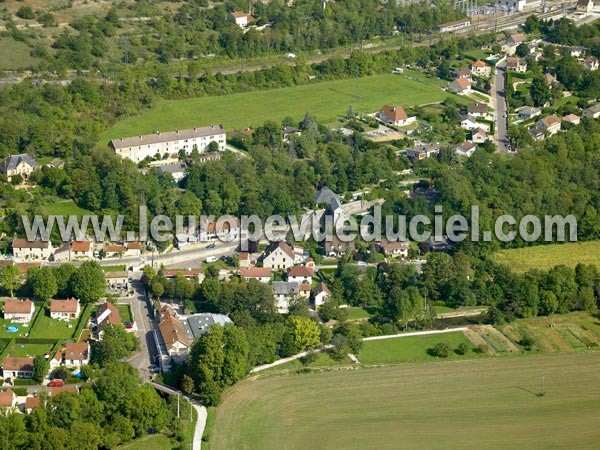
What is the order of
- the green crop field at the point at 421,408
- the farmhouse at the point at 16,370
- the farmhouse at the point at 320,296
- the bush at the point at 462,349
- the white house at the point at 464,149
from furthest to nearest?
1. the white house at the point at 464,149
2. the farmhouse at the point at 320,296
3. the bush at the point at 462,349
4. the farmhouse at the point at 16,370
5. the green crop field at the point at 421,408

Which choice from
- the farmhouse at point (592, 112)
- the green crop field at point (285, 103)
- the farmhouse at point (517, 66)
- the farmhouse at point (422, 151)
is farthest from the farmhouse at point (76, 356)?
the farmhouse at point (517, 66)

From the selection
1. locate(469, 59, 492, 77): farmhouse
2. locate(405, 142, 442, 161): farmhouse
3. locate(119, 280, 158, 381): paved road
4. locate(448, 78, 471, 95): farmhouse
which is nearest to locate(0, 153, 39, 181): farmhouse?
locate(119, 280, 158, 381): paved road

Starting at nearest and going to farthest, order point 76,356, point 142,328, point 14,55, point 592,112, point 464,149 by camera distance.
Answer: point 76,356, point 142,328, point 464,149, point 592,112, point 14,55

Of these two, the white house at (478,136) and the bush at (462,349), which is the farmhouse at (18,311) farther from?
the white house at (478,136)

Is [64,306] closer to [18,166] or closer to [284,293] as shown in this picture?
[284,293]

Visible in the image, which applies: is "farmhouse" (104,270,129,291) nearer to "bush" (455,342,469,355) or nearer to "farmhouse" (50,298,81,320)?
"farmhouse" (50,298,81,320)

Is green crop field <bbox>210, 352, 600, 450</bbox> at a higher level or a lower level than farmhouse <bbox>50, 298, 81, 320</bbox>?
lower

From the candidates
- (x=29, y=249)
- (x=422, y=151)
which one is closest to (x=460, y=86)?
(x=422, y=151)
